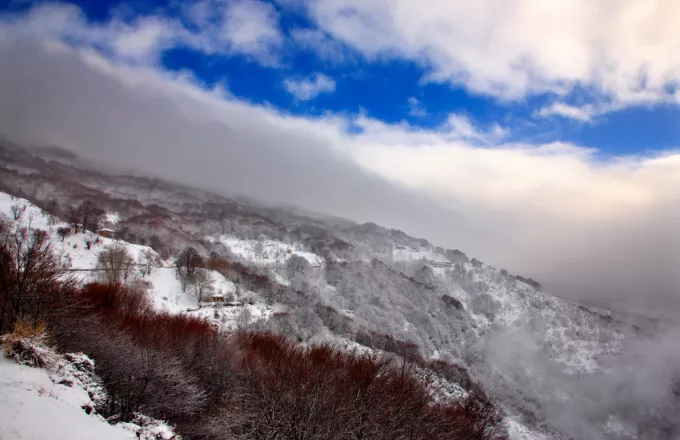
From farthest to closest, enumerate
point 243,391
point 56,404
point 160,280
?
point 160,280 < point 243,391 < point 56,404

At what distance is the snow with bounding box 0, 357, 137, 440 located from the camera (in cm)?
1016

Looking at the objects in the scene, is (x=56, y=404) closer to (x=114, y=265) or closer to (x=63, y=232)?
(x=114, y=265)

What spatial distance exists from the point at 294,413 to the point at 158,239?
138 m

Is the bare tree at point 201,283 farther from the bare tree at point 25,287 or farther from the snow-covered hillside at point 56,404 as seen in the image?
the snow-covered hillside at point 56,404

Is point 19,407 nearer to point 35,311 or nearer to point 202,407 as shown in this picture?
point 35,311

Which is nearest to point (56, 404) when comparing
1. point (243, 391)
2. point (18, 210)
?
point (243, 391)

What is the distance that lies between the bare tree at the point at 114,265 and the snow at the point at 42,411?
56912mm

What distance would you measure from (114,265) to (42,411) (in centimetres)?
7034

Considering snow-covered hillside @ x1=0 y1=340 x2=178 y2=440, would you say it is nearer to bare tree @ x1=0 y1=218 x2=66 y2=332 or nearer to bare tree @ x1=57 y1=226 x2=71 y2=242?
bare tree @ x1=0 y1=218 x2=66 y2=332

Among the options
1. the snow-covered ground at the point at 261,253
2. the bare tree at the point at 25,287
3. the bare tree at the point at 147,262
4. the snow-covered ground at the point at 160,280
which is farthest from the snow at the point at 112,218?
the bare tree at the point at 25,287

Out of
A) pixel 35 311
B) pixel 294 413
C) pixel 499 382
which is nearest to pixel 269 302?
pixel 35 311

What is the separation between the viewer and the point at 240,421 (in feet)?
57.3

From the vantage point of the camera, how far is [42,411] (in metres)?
11.5

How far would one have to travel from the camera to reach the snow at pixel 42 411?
10156 millimetres
